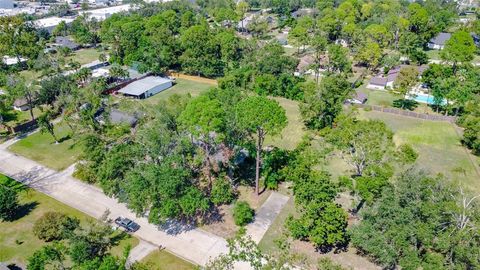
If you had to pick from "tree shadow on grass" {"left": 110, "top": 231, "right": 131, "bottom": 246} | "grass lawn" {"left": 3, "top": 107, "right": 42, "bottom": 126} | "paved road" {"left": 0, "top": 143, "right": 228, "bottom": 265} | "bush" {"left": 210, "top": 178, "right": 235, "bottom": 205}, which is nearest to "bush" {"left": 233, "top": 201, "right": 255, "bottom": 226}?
"bush" {"left": 210, "top": 178, "right": 235, "bottom": 205}

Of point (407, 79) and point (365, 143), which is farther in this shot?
point (407, 79)

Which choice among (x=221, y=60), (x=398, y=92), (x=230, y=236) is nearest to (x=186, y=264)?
(x=230, y=236)

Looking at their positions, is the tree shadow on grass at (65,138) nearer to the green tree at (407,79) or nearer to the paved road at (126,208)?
the paved road at (126,208)

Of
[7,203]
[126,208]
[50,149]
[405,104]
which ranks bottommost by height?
[126,208]

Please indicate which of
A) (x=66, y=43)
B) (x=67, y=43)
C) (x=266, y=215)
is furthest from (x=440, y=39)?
(x=66, y=43)

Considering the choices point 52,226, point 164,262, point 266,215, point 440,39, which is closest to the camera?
point 164,262

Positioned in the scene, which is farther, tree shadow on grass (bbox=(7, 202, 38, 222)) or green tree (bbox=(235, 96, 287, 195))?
tree shadow on grass (bbox=(7, 202, 38, 222))

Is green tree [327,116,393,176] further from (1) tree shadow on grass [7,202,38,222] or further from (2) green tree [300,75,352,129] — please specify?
(1) tree shadow on grass [7,202,38,222]

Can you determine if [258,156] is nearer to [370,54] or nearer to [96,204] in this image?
[96,204]
